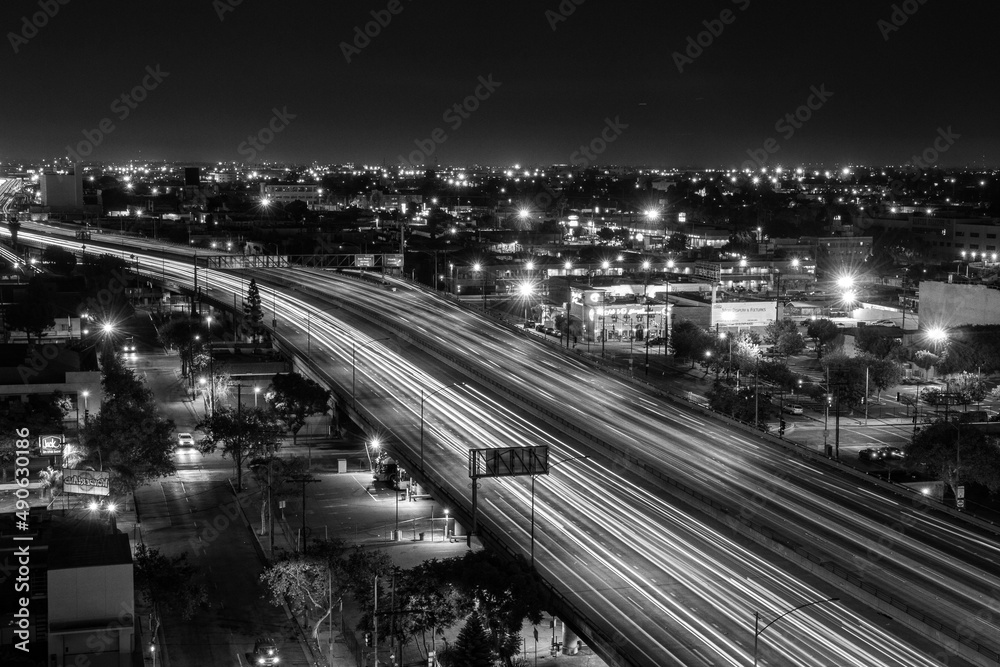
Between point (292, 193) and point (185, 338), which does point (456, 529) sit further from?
point (292, 193)

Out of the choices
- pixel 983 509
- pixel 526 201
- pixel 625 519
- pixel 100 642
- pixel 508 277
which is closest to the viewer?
pixel 100 642

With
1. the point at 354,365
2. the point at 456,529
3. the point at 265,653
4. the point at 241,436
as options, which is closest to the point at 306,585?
the point at 265,653

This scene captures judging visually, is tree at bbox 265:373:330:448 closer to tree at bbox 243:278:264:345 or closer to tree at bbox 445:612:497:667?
tree at bbox 243:278:264:345

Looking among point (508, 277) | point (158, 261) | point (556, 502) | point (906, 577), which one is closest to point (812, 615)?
point (906, 577)

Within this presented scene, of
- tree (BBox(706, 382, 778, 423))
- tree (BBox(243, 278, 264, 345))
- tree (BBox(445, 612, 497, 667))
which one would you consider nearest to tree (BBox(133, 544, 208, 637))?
tree (BBox(445, 612, 497, 667))

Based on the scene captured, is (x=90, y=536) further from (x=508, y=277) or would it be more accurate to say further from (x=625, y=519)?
(x=508, y=277)

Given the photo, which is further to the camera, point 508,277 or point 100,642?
point 508,277
